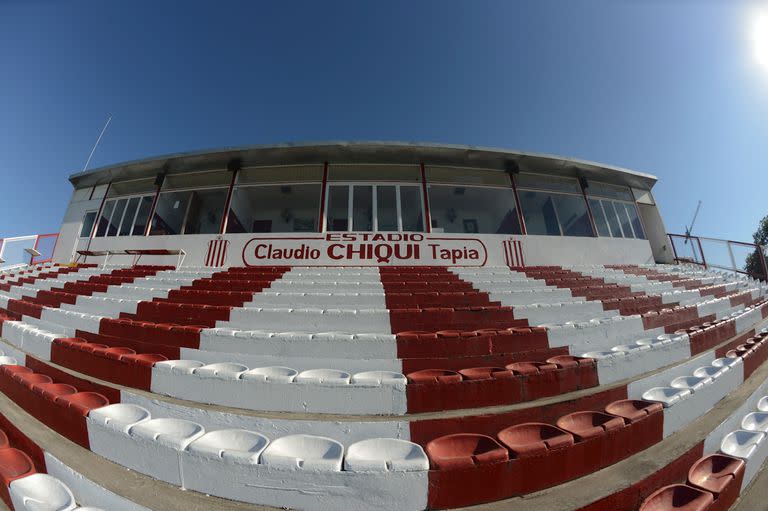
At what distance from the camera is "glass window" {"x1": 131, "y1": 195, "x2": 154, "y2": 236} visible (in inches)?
346

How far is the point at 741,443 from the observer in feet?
5.08

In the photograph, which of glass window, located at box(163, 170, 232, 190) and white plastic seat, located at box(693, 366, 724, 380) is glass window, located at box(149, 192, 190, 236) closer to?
glass window, located at box(163, 170, 232, 190)

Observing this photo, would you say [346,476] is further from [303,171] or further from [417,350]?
[303,171]

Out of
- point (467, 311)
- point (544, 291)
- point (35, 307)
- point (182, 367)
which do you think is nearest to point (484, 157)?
point (544, 291)

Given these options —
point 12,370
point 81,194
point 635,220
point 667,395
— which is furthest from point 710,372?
point 81,194

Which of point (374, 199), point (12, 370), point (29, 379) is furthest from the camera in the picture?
point (374, 199)

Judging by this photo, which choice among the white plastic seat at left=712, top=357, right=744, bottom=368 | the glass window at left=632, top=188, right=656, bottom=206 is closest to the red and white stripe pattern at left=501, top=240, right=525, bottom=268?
the white plastic seat at left=712, top=357, right=744, bottom=368

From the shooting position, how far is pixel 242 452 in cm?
132

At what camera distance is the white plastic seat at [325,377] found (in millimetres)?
1808

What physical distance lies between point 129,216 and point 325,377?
10.8 metres

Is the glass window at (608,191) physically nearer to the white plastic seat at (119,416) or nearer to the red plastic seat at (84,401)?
the white plastic seat at (119,416)

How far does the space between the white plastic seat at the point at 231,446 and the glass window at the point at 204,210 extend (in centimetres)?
883

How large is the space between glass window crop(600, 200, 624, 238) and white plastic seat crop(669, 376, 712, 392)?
28.0 feet

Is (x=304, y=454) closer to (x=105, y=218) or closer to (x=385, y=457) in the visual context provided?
(x=385, y=457)
